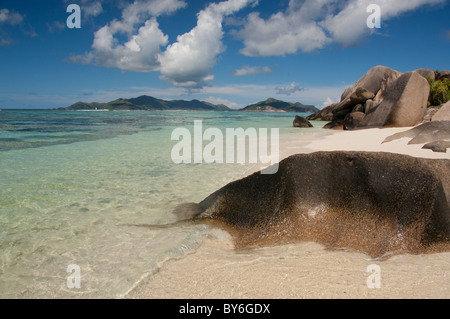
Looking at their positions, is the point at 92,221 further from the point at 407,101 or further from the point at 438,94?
the point at 438,94

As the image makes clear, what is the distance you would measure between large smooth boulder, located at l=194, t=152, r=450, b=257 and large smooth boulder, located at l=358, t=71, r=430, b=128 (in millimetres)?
14739

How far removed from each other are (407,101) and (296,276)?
16.5m

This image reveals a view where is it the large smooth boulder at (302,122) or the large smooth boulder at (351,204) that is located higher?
the large smooth boulder at (302,122)

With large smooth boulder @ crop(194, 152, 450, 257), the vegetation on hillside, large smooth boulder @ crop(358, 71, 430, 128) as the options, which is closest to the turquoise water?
large smooth boulder @ crop(194, 152, 450, 257)

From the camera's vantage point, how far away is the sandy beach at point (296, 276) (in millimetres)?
2227

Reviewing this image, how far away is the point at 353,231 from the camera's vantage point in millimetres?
3109

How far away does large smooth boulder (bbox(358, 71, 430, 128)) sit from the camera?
49.6 feet

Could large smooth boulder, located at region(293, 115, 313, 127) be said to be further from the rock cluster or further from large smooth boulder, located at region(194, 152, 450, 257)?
large smooth boulder, located at region(194, 152, 450, 257)

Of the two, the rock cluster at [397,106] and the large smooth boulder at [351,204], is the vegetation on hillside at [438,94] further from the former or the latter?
the large smooth boulder at [351,204]

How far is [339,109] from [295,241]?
2324 cm

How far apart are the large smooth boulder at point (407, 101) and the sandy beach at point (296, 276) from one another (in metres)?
15.3

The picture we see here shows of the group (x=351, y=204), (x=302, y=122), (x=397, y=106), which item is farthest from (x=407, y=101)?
(x=351, y=204)

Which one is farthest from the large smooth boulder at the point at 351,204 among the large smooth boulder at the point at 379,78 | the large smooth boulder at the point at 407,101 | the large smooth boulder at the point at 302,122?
the large smooth boulder at the point at 302,122
